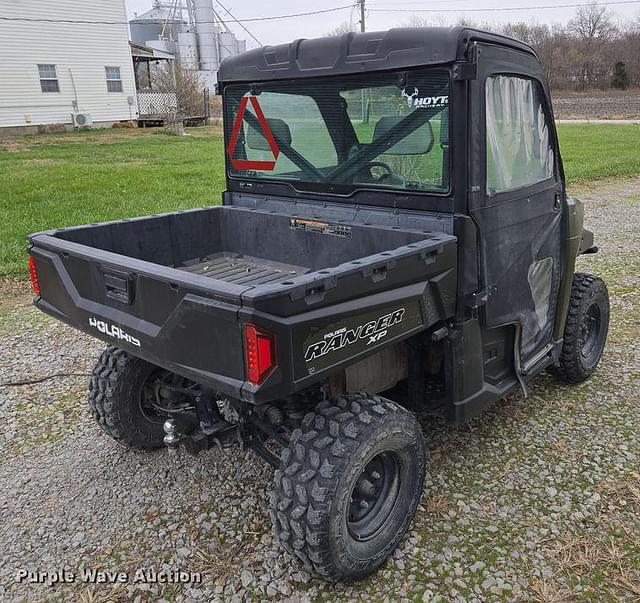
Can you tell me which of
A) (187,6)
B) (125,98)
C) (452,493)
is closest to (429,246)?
(452,493)

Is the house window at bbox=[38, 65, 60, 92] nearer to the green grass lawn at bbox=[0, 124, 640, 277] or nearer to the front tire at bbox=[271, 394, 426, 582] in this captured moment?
the green grass lawn at bbox=[0, 124, 640, 277]

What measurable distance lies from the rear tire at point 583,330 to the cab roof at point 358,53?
1563mm

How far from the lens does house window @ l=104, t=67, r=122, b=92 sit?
23.8 metres

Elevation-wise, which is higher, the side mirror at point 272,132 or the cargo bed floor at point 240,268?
the side mirror at point 272,132

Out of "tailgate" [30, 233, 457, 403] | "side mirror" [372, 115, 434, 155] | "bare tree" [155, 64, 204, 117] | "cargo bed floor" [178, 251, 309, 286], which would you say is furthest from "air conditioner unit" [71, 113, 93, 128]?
"side mirror" [372, 115, 434, 155]

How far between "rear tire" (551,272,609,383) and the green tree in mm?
48869

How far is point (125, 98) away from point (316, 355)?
24698 millimetres

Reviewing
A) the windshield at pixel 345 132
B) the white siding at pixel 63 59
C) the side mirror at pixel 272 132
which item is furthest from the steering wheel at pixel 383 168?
the white siding at pixel 63 59

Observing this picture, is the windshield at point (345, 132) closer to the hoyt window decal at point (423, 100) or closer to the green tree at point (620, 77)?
the hoyt window decal at point (423, 100)

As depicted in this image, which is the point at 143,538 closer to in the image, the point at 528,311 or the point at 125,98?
the point at 528,311

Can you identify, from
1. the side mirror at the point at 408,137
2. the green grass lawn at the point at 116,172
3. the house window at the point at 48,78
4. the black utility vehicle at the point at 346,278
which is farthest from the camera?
the house window at the point at 48,78

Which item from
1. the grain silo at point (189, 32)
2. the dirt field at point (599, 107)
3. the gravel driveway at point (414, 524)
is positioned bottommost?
the gravel driveway at point (414, 524)

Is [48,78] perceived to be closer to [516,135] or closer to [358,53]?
[358,53]

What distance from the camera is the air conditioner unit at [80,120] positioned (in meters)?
22.7
